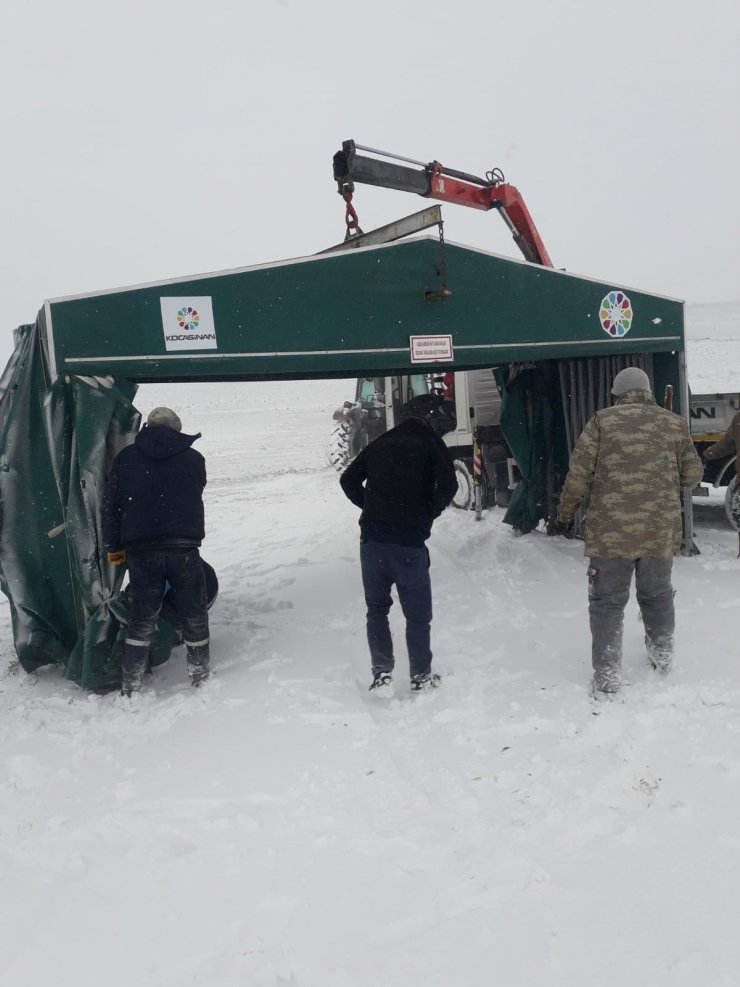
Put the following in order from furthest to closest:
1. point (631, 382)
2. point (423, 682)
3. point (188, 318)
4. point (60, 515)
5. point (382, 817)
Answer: point (60, 515)
point (188, 318)
point (423, 682)
point (631, 382)
point (382, 817)

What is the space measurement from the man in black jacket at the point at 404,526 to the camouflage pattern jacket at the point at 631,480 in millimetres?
753

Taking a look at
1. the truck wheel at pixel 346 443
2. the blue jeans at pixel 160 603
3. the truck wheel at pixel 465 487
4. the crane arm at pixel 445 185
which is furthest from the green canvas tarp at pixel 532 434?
the truck wheel at pixel 346 443

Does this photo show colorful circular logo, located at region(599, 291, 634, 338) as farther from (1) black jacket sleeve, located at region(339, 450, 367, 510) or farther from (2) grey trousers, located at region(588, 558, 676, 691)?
(1) black jacket sleeve, located at region(339, 450, 367, 510)

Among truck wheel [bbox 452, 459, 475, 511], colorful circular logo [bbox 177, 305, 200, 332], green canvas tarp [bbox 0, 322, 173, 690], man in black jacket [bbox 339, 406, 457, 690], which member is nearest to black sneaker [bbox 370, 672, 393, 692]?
man in black jacket [bbox 339, 406, 457, 690]

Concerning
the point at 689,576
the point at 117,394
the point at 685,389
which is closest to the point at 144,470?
the point at 117,394

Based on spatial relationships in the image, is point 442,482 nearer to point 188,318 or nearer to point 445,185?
point 188,318

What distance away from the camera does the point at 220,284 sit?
4.61m

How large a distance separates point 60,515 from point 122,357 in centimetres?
113

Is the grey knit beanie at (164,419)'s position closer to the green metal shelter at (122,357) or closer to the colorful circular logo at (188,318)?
the green metal shelter at (122,357)

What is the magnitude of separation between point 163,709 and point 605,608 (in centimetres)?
257

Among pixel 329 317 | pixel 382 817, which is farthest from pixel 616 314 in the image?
pixel 382 817

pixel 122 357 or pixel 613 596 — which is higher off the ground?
pixel 122 357

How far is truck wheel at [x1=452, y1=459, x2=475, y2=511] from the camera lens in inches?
419

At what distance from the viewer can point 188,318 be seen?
4.54 meters
